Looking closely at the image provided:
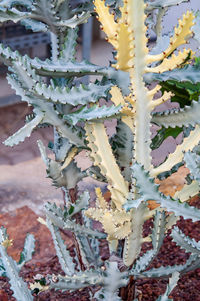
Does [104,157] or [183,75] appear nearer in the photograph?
[183,75]

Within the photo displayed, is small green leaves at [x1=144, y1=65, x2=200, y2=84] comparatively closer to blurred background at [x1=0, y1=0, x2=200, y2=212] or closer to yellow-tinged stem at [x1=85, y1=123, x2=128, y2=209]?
yellow-tinged stem at [x1=85, y1=123, x2=128, y2=209]

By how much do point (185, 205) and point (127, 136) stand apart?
0.31m

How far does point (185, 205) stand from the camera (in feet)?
4.52

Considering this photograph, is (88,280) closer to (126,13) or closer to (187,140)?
(187,140)

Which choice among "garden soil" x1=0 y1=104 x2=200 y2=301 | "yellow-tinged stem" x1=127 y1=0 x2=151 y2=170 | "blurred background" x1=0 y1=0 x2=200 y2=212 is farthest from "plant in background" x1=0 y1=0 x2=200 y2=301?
"blurred background" x1=0 y1=0 x2=200 y2=212

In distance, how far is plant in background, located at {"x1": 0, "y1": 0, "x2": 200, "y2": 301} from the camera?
4.34ft

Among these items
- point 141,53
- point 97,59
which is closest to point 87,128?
point 141,53

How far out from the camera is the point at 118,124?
61.9 inches

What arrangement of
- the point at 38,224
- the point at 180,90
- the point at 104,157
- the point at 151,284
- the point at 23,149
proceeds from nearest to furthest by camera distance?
the point at 104,157 < the point at 180,90 < the point at 151,284 < the point at 38,224 < the point at 23,149

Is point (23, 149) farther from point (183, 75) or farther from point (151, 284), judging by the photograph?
point (183, 75)

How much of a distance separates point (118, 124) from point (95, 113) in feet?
0.67

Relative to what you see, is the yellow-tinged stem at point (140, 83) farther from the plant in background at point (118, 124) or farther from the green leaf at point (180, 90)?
the green leaf at point (180, 90)

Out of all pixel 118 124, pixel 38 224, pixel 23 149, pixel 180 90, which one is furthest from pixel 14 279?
pixel 23 149

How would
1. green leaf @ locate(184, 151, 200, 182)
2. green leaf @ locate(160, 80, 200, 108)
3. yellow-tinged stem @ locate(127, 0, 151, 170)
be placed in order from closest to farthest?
yellow-tinged stem @ locate(127, 0, 151, 170), green leaf @ locate(184, 151, 200, 182), green leaf @ locate(160, 80, 200, 108)
